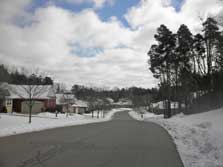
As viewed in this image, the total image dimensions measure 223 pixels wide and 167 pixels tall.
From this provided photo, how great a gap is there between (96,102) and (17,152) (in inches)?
2798

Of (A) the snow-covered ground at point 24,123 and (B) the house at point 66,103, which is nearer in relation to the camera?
(A) the snow-covered ground at point 24,123

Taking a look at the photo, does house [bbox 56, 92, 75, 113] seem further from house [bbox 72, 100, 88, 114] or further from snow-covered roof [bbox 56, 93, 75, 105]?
house [bbox 72, 100, 88, 114]

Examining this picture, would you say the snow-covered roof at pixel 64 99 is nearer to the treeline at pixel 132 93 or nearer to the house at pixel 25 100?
the house at pixel 25 100

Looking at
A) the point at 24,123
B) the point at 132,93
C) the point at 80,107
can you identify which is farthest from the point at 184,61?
the point at 132,93

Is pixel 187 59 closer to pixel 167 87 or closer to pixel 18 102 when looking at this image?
pixel 167 87

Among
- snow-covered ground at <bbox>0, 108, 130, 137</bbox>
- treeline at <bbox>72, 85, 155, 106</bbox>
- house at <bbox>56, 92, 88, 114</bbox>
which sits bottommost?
snow-covered ground at <bbox>0, 108, 130, 137</bbox>

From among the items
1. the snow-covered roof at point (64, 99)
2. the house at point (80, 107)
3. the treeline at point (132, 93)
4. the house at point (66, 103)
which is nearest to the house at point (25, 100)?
the snow-covered roof at point (64, 99)

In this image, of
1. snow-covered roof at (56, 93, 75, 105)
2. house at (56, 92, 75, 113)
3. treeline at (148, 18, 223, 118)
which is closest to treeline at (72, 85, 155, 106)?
snow-covered roof at (56, 93, 75, 105)

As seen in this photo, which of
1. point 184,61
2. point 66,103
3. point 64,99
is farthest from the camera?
point 66,103

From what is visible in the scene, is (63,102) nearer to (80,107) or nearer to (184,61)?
(80,107)

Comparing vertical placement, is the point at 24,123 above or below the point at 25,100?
below

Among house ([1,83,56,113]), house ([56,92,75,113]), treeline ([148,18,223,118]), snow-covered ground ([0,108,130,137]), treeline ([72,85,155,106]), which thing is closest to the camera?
snow-covered ground ([0,108,130,137])

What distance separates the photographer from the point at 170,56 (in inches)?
1838

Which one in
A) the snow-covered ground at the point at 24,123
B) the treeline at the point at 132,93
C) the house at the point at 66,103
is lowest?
the snow-covered ground at the point at 24,123
